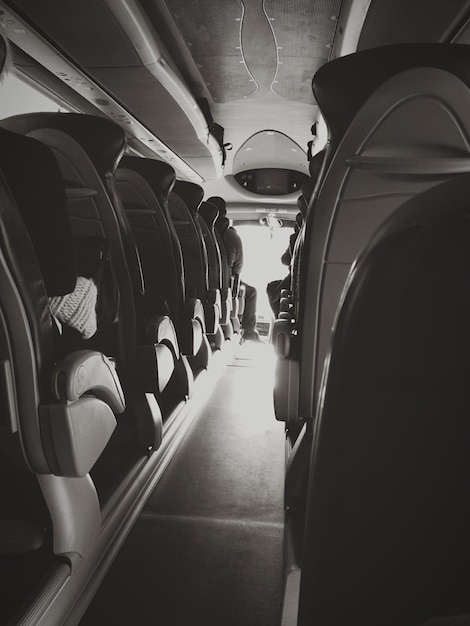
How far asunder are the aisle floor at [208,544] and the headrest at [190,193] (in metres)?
1.53

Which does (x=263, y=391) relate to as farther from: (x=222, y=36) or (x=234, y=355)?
(x=222, y=36)

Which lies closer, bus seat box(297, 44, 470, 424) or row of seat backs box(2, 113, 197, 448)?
bus seat box(297, 44, 470, 424)

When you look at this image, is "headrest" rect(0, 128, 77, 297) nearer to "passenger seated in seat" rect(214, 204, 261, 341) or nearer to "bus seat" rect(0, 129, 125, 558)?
"bus seat" rect(0, 129, 125, 558)

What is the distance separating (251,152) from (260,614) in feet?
21.3

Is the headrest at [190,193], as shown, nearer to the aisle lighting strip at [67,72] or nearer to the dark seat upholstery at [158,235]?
the dark seat upholstery at [158,235]

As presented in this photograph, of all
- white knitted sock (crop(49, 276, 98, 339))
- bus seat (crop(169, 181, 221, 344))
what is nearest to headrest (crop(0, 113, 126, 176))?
white knitted sock (crop(49, 276, 98, 339))

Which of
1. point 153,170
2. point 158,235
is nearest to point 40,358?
point 153,170

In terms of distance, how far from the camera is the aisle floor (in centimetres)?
129

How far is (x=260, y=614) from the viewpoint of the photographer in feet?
4.21

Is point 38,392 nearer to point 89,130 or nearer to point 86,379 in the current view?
point 86,379

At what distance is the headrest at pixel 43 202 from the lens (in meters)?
1.03

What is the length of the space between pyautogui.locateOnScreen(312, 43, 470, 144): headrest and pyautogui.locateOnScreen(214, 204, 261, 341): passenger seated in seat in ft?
13.6

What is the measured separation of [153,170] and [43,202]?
1193 millimetres

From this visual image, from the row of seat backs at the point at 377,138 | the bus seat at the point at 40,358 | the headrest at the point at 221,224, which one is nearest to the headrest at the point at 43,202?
the bus seat at the point at 40,358
